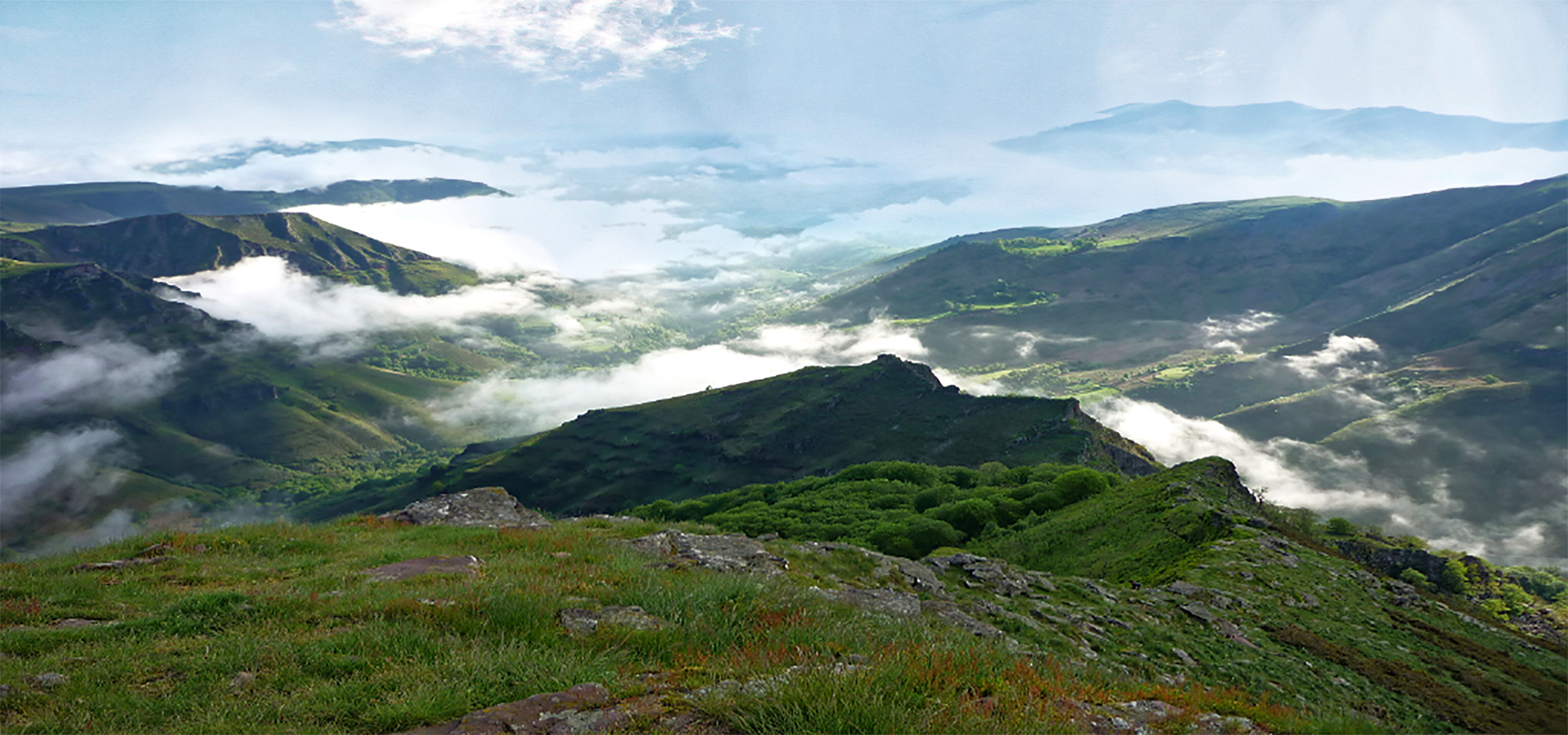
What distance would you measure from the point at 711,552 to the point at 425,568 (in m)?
7.84

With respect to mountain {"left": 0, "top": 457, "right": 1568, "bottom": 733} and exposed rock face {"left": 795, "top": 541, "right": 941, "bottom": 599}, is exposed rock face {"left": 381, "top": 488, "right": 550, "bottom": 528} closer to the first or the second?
mountain {"left": 0, "top": 457, "right": 1568, "bottom": 733}

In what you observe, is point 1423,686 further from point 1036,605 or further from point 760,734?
point 760,734

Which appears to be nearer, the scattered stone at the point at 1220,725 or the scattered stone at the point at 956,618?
the scattered stone at the point at 1220,725

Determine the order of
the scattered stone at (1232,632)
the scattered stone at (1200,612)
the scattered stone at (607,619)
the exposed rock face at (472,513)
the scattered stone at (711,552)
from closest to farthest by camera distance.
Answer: the scattered stone at (607,619) → the scattered stone at (711,552) → the scattered stone at (1232,632) → the exposed rock face at (472,513) → the scattered stone at (1200,612)

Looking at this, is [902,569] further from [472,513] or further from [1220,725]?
[472,513]

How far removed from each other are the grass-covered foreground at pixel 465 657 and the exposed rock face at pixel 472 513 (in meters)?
9.79

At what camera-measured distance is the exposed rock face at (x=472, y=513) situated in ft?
80.0

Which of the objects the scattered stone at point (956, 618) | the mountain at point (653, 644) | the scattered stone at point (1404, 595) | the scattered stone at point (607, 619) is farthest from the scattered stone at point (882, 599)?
the scattered stone at point (1404, 595)

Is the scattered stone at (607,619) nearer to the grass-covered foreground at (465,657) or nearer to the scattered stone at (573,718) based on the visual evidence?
the grass-covered foreground at (465,657)

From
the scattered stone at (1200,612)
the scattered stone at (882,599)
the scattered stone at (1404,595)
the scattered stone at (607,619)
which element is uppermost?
the scattered stone at (607,619)

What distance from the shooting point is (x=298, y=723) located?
22.3ft

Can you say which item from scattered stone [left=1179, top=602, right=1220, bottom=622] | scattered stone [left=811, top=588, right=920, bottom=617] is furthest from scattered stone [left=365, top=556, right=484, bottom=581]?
scattered stone [left=1179, top=602, right=1220, bottom=622]

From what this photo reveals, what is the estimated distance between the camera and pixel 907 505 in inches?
2926

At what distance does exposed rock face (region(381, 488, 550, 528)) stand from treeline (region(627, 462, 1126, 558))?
20.2 meters
